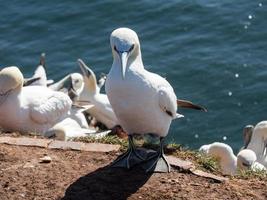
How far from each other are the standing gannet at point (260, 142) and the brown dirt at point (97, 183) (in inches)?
191

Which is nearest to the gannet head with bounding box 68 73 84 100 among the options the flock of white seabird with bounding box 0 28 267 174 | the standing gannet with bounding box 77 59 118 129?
the flock of white seabird with bounding box 0 28 267 174

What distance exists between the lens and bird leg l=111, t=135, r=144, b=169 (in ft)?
24.7

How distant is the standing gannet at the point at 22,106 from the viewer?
10141 millimetres

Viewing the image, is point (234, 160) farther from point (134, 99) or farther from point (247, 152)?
point (134, 99)

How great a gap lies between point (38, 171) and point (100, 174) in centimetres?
58

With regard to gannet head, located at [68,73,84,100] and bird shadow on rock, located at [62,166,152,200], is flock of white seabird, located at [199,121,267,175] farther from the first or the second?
gannet head, located at [68,73,84,100]

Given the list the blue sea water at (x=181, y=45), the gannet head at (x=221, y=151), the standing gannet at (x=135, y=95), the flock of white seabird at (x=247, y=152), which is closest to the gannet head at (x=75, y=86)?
the blue sea water at (x=181, y=45)

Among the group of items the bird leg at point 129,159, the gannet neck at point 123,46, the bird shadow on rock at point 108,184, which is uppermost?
the gannet neck at point 123,46

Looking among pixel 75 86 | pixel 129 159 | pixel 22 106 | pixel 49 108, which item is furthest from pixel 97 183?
pixel 75 86

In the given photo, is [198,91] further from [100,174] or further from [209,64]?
[100,174]

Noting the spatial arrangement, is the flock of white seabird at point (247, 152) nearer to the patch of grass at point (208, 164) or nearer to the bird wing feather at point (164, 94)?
the patch of grass at point (208, 164)

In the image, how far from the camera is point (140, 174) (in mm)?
7480

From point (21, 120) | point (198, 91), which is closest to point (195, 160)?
point (21, 120)

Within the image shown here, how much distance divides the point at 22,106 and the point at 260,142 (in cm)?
408
